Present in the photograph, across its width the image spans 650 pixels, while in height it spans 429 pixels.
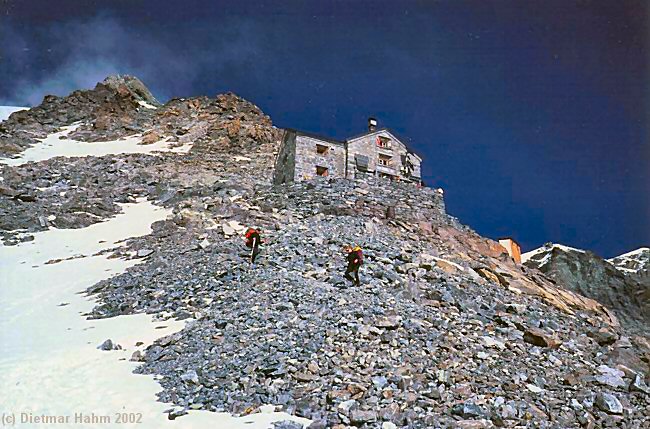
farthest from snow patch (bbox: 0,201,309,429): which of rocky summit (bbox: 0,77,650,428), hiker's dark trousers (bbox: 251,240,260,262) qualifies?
hiker's dark trousers (bbox: 251,240,260,262)

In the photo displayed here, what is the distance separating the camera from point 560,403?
1137 centimetres

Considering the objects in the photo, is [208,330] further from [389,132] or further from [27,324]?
[389,132]

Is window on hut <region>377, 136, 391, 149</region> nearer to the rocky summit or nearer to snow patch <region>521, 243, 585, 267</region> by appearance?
the rocky summit

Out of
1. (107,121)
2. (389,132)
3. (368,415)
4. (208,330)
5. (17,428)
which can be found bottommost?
(17,428)

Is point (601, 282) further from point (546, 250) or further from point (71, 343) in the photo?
point (71, 343)

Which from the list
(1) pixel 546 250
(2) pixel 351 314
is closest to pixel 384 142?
(2) pixel 351 314

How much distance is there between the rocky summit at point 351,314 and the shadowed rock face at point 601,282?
25.1 meters

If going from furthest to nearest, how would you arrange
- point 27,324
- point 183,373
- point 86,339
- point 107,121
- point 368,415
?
point 107,121, point 27,324, point 86,339, point 183,373, point 368,415

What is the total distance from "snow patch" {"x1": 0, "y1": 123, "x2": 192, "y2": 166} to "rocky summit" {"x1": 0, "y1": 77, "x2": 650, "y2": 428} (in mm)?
9950

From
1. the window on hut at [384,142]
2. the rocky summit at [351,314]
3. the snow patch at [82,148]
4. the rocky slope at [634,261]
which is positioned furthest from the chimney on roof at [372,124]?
the rocky slope at [634,261]

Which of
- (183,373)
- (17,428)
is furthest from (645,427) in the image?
(17,428)

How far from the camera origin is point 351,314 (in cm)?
1450

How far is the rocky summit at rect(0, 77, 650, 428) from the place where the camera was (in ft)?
34.8

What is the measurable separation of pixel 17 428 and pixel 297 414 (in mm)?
5540
